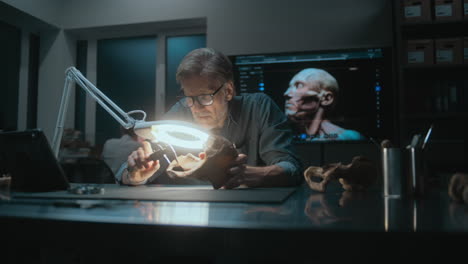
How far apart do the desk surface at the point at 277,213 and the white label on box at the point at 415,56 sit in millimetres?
2150

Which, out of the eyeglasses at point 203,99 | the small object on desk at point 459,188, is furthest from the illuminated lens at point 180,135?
the small object on desk at point 459,188

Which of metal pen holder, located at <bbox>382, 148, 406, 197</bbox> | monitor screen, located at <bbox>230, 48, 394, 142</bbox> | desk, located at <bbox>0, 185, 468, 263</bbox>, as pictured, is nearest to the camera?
desk, located at <bbox>0, 185, 468, 263</bbox>

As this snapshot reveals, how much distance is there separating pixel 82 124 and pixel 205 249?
3776mm

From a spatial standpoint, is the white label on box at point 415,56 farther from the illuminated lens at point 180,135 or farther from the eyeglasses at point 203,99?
the illuminated lens at point 180,135

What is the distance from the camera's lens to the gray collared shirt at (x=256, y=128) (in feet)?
5.36

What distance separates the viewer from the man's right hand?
1.27 meters

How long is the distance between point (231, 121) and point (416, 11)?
6.21 feet

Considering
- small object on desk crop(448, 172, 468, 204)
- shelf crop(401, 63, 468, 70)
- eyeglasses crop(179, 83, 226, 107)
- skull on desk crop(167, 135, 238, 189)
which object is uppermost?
shelf crop(401, 63, 468, 70)

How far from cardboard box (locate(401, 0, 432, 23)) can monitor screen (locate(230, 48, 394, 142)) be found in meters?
0.33

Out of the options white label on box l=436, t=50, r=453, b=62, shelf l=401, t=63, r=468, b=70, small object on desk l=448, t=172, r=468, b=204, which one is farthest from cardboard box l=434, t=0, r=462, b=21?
small object on desk l=448, t=172, r=468, b=204

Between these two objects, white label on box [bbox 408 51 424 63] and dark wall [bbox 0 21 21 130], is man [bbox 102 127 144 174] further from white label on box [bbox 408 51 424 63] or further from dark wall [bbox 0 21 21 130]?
white label on box [bbox 408 51 424 63]

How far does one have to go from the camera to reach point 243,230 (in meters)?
0.56

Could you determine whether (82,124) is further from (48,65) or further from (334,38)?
(334,38)

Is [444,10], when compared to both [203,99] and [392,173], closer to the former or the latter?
[203,99]
